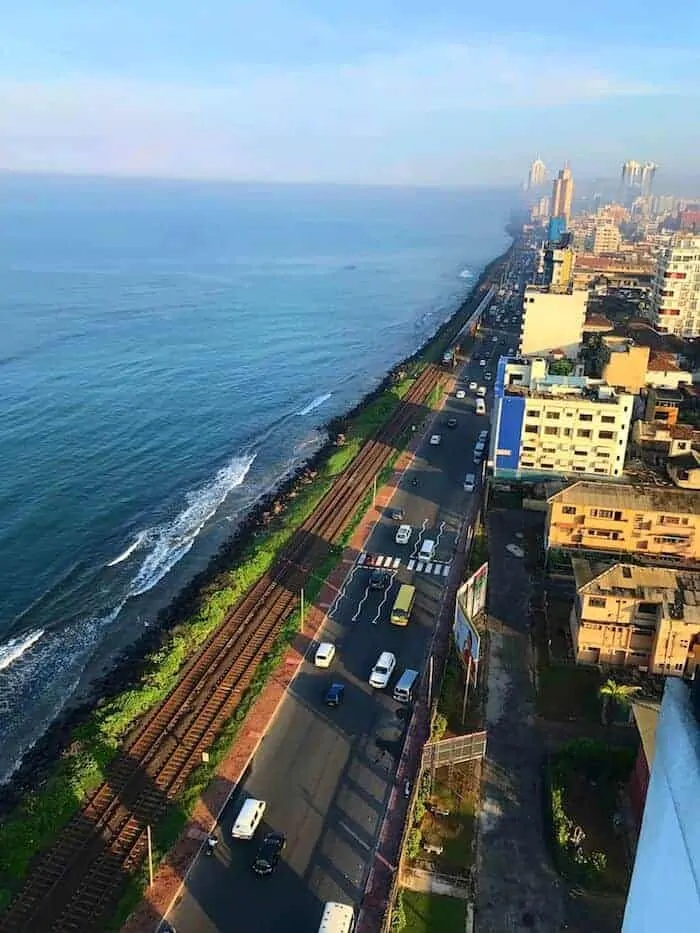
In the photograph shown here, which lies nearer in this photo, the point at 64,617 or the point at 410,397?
the point at 64,617

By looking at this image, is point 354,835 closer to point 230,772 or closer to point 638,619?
point 230,772

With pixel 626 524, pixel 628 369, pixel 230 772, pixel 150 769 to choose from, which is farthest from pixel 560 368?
pixel 150 769

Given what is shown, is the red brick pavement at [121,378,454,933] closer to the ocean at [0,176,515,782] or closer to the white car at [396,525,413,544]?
the white car at [396,525,413,544]

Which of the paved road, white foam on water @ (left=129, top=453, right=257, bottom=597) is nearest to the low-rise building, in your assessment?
the paved road

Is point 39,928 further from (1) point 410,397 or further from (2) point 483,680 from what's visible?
(1) point 410,397

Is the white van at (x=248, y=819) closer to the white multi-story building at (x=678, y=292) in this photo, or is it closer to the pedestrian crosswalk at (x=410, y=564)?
the pedestrian crosswalk at (x=410, y=564)

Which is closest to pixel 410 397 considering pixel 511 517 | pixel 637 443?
pixel 637 443

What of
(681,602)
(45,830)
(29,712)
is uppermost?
(681,602)
